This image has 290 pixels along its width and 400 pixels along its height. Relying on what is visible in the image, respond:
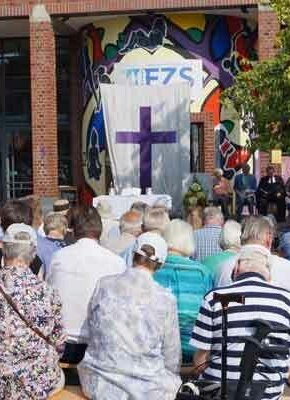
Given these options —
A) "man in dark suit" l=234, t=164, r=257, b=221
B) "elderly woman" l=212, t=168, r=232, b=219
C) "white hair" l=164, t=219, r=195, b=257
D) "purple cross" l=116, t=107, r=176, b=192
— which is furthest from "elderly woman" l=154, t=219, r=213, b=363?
"man in dark suit" l=234, t=164, r=257, b=221

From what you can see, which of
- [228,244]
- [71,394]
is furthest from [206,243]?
[71,394]

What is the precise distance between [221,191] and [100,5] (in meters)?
5.81

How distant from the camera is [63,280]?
6676 millimetres

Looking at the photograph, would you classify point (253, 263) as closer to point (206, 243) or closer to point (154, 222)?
point (154, 222)

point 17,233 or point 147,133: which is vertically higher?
point 147,133

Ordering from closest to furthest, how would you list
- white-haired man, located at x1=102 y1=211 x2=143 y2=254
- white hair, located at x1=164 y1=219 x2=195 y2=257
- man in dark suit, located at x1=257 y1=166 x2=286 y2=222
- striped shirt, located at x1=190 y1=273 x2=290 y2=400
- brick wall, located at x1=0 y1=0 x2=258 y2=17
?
striped shirt, located at x1=190 y1=273 x2=290 y2=400
white hair, located at x1=164 y1=219 x2=195 y2=257
white-haired man, located at x1=102 y1=211 x2=143 y2=254
man in dark suit, located at x1=257 y1=166 x2=286 y2=222
brick wall, located at x1=0 y1=0 x2=258 y2=17

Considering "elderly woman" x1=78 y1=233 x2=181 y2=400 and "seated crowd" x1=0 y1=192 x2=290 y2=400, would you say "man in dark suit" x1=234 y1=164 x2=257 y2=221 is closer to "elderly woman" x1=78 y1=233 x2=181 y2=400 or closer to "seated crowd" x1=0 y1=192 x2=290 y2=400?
"seated crowd" x1=0 y1=192 x2=290 y2=400

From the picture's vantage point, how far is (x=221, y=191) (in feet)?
77.0

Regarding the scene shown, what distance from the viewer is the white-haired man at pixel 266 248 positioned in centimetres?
652

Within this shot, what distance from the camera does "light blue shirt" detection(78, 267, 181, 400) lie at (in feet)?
18.1

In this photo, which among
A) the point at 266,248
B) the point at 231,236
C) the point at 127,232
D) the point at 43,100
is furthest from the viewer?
the point at 43,100

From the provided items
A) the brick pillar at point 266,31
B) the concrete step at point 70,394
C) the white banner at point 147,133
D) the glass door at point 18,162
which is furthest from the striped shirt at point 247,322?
the glass door at point 18,162

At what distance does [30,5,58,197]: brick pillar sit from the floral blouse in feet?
62.9

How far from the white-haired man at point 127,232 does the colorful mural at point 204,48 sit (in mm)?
15750
